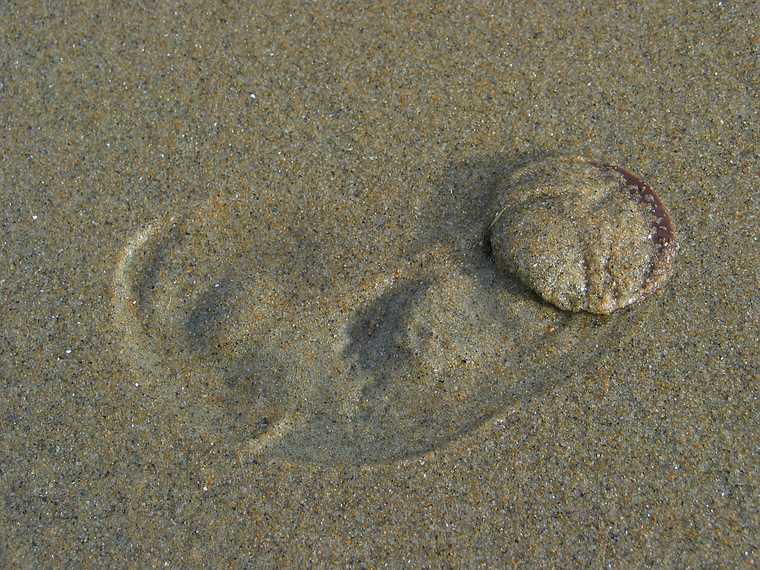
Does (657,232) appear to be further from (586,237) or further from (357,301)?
(357,301)

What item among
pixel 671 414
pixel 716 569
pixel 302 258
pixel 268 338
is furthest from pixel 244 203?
pixel 716 569

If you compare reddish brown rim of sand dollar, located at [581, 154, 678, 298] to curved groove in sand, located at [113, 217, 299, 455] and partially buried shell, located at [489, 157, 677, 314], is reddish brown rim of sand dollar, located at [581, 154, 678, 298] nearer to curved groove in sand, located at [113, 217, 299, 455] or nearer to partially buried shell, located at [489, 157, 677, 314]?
partially buried shell, located at [489, 157, 677, 314]

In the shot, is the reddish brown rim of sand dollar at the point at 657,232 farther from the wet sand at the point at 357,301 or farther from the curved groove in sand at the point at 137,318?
the curved groove in sand at the point at 137,318

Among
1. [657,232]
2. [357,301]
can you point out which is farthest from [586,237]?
[357,301]

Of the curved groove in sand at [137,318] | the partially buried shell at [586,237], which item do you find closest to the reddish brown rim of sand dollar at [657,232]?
the partially buried shell at [586,237]

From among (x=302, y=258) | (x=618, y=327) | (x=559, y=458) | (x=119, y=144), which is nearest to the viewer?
(x=559, y=458)

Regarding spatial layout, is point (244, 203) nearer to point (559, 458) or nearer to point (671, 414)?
point (559, 458)
